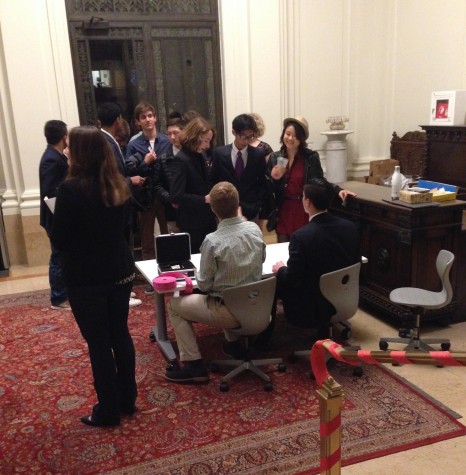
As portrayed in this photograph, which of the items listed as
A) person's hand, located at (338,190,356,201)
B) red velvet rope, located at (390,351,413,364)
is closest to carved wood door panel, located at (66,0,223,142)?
person's hand, located at (338,190,356,201)

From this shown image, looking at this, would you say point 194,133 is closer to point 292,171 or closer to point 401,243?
point 292,171

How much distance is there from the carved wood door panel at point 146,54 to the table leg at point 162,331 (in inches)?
129

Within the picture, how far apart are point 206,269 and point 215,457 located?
3.26 ft

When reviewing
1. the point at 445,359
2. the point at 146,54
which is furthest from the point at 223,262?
the point at 146,54

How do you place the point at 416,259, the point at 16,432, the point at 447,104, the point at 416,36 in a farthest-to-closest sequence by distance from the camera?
the point at 416,36 → the point at 447,104 → the point at 416,259 → the point at 16,432

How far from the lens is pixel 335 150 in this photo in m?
6.88

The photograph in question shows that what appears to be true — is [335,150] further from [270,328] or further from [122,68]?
[270,328]

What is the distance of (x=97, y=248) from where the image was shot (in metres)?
2.50

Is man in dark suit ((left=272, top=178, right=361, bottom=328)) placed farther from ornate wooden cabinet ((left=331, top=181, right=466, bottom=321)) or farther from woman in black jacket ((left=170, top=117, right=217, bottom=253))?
woman in black jacket ((left=170, top=117, right=217, bottom=253))

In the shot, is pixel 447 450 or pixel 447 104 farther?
pixel 447 104

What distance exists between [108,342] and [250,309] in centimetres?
82

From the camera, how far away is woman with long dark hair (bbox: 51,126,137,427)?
95.6 inches

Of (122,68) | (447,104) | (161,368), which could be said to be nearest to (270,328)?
(161,368)

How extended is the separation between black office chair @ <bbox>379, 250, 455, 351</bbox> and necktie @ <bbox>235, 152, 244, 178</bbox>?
1552mm
